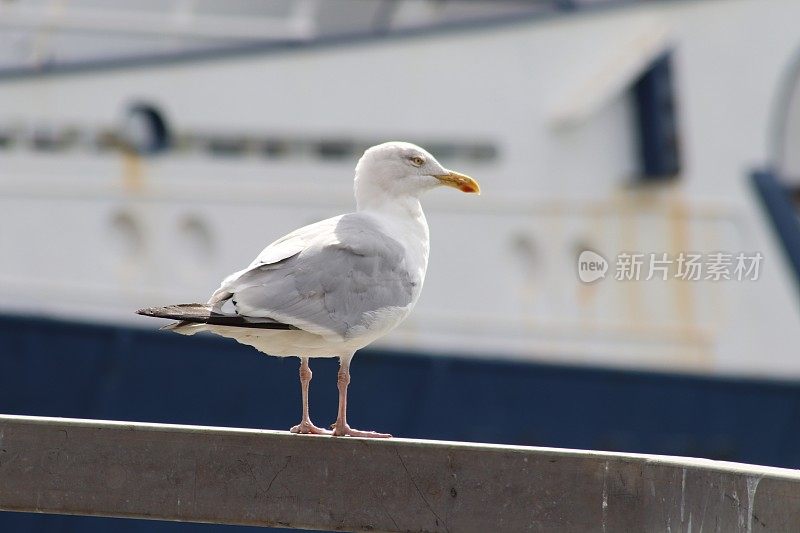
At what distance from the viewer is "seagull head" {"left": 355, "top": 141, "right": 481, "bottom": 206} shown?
5.59m

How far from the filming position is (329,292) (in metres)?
4.97

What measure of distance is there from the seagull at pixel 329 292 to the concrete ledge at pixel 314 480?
18.4 inches

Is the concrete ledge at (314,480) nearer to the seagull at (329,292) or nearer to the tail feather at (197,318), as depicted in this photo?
the tail feather at (197,318)

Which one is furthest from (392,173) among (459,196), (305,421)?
(459,196)

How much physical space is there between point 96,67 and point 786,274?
597cm

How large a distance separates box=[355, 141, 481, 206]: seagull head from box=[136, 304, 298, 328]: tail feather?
1.03 metres

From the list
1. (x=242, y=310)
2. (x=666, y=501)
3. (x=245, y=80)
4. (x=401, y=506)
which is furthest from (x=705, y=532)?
(x=245, y=80)

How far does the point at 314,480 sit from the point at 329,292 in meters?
0.99

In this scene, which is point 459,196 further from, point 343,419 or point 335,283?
point 343,419

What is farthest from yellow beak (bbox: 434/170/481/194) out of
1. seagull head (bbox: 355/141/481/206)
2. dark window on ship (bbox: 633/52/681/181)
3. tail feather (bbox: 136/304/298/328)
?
dark window on ship (bbox: 633/52/681/181)

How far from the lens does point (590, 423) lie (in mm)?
11836

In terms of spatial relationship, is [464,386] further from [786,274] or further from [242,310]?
[242,310]

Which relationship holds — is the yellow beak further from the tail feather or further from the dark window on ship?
the dark window on ship

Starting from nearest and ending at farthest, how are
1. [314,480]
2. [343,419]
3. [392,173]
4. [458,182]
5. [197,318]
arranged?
[314,480], [197,318], [343,419], [392,173], [458,182]
